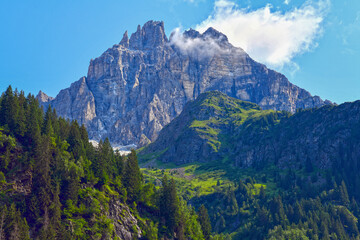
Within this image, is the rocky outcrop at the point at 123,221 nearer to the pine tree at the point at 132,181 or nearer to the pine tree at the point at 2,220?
the pine tree at the point at 132,181

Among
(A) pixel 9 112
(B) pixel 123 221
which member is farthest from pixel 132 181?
(A) pixel 9 112

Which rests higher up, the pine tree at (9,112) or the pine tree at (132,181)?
the pine tree at (9,112)

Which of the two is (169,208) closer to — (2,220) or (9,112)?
(2,220)

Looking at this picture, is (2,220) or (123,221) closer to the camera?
(2,220)

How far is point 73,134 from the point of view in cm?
11556

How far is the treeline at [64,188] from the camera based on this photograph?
82.6 metres

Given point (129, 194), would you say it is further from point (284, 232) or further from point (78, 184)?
point (284, 232)

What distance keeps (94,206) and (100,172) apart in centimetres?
1586

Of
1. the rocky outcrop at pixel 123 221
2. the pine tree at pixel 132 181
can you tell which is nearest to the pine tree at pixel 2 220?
the rocky outcrop at pixel 123 221

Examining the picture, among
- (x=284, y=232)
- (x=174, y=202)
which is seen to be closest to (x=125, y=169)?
(x=174, y=202)

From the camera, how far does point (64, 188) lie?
95125mm

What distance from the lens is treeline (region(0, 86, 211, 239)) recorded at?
8262 centimetres

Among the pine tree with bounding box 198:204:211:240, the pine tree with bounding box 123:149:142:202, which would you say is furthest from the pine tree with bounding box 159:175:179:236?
the pine tree with bounding box 198:204:211:240

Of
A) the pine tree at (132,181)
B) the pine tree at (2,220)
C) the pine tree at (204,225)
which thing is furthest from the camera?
the pine tree at (204,225)
